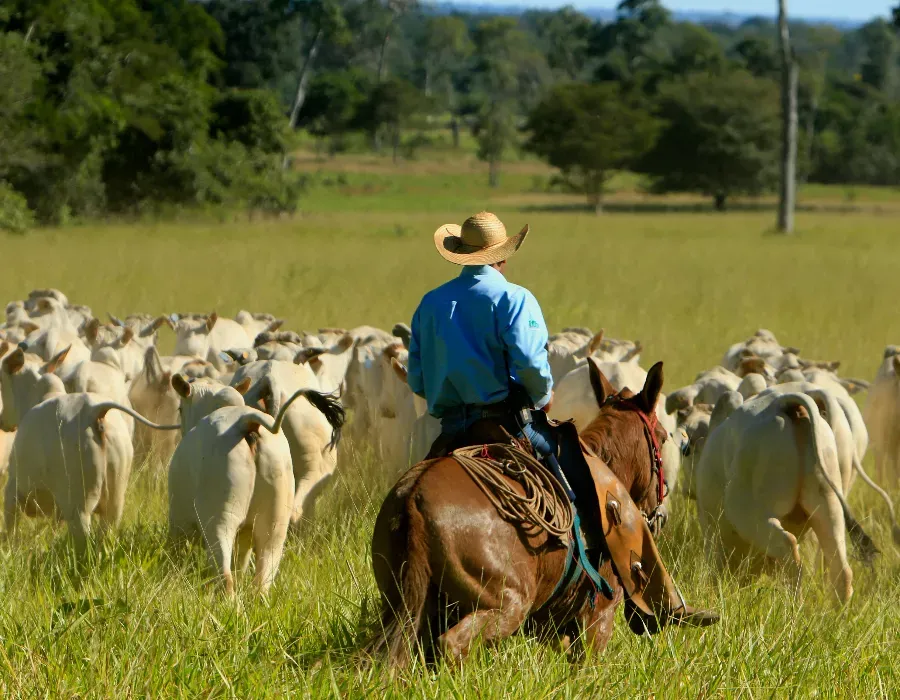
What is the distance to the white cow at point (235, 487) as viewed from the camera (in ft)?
22.9

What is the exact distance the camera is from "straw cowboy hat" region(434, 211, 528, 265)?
17.5 ft

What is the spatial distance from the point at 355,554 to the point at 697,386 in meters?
3.84

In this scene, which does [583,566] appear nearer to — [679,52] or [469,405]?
[469,405]

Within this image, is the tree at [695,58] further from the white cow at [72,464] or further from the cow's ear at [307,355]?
the white cow at [72,464]

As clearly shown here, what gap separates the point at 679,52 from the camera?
87.6m

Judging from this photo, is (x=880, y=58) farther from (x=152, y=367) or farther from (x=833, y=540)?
(x=833, y=540)

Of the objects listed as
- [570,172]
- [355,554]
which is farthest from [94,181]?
[355,554]

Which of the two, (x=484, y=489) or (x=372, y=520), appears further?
(x=372, y=520)

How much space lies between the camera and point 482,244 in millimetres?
5402

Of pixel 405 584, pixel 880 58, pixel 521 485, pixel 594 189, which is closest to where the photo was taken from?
pixel 405 584

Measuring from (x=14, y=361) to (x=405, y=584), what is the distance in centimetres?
549

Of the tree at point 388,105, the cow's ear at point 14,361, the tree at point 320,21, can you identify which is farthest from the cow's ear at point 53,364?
the tree at point 388,105

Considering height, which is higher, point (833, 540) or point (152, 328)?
point (152, 328)

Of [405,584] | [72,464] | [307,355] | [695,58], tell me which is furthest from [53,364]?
[695,58]
